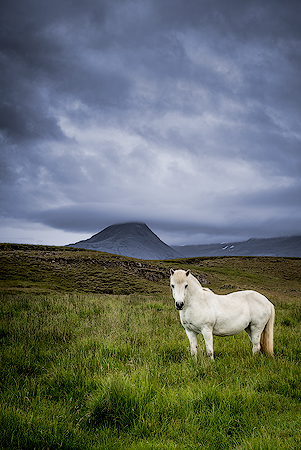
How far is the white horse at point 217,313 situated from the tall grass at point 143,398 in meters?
0.47

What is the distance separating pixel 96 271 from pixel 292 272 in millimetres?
39935

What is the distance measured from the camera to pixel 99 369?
15.3 feet

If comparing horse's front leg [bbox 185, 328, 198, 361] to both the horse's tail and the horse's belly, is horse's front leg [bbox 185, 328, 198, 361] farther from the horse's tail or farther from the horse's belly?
the horse's tail

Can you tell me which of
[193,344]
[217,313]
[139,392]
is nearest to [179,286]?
[217,313]

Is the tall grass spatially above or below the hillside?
above

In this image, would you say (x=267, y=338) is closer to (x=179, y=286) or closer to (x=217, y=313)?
(x=217, y=313)

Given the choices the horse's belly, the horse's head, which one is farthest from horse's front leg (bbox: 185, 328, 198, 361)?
the horse's head

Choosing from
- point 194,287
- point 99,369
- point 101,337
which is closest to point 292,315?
point 194,287

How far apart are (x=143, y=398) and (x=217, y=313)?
105 inches

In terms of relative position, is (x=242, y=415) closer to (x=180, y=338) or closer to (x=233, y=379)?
(x=233, y=379)

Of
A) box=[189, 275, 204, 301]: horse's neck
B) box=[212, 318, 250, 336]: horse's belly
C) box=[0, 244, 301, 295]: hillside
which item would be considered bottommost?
box=[0, 244, 301, 295]: hillside

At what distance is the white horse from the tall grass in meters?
0.47

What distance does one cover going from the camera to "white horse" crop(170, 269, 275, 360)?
5562 millimetres

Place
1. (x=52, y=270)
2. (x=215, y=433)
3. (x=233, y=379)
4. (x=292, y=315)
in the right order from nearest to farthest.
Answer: (x=215, y=433) → (x=233, y=379) → (x=292, y=315) → (x=52, y=270)
